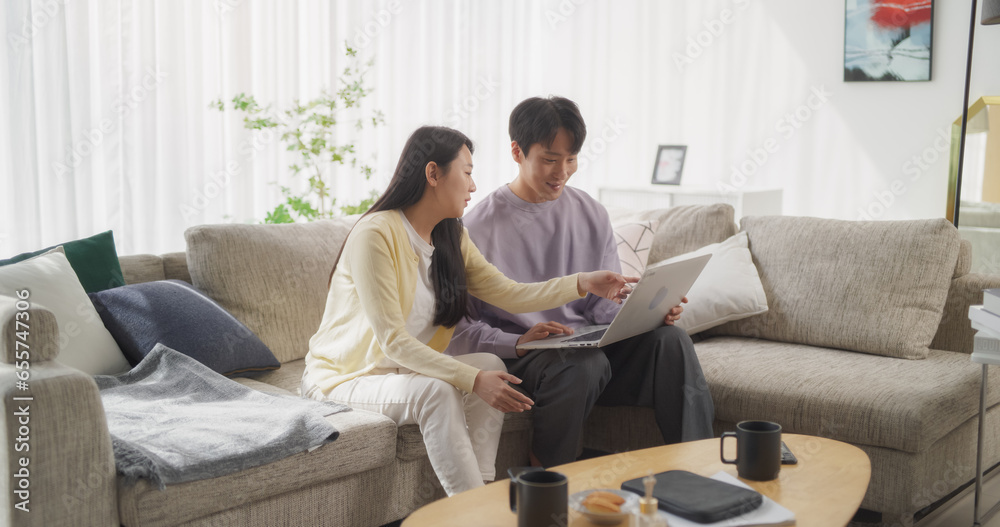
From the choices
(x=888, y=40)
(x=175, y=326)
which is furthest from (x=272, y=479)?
(x=888, y=40)

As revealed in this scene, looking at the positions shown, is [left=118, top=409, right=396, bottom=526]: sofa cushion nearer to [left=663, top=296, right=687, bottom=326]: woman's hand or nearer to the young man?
the young man

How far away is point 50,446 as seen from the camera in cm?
138

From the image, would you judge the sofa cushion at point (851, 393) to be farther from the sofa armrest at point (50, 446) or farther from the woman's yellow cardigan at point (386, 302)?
the sofa armrest at point (50, 446)

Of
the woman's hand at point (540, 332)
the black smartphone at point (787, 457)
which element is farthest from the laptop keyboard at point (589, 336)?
the black smartphone at point (787, 457)

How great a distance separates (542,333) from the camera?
2.09m

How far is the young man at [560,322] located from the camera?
1.99 m

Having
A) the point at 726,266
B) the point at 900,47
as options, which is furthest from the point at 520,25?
the point at 726,266

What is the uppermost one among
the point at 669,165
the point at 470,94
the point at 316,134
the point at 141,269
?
the point at 470,94

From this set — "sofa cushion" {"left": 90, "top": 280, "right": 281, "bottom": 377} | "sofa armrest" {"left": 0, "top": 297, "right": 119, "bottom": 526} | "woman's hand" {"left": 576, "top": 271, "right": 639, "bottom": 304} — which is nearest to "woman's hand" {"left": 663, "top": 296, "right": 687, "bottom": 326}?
"woman's hand" {"left": 576, "top": 271, "right": 639, "bottom": 304}

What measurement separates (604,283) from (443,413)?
0.60 m

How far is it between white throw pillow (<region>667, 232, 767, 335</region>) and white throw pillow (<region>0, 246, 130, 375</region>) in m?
1.59

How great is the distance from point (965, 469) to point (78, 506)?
209 cm

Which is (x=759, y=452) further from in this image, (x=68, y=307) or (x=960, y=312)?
(x=68, y=307)

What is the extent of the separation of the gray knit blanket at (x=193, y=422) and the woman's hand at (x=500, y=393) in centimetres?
32
